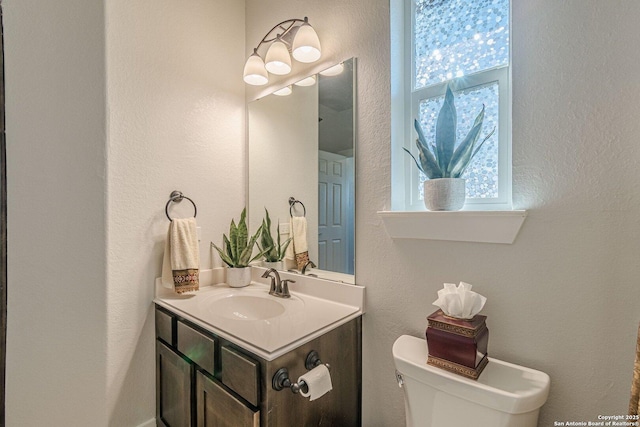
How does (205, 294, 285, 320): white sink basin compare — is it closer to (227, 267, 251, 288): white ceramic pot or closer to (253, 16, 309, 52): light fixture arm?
(227, 267, 251, 288): white ceramic pot

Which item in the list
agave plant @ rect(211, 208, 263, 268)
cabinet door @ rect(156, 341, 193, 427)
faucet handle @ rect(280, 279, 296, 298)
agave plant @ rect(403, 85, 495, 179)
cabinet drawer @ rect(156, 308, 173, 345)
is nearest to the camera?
agave plant @ rect(403, 85, 495, 179)

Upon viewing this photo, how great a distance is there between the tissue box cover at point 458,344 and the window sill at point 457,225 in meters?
0.27

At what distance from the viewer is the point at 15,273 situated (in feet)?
4.12

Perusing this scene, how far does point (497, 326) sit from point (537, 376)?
0.54 ft

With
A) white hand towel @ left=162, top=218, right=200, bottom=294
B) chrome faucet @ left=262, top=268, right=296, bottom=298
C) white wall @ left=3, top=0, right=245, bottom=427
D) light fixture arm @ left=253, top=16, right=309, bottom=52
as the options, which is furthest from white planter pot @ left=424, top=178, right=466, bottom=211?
white wall @ left=3, top=0, right=245, bottom=427

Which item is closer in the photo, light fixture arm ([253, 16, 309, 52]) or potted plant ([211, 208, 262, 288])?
light fixture arm ([253, 16, 309, 52])

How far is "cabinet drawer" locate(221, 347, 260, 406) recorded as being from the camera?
2.95ft

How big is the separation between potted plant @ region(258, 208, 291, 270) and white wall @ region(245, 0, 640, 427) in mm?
815

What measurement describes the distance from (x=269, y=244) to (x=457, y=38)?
1.34m

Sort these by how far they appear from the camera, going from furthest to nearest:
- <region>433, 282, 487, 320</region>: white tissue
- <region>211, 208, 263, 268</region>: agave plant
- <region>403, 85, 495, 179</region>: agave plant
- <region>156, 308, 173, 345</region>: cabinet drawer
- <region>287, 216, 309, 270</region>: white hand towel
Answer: <region>211, 208, 263, 268</region>: agave plant < <region>287, 216, 309, 270</region>: white hand towel < <region>156, 308, 173, 345</region>: cabinet drawer < <region>403, 85, 495, 179</region>: agave plant < <region>433, 282, 487, 320</region>: white tissue

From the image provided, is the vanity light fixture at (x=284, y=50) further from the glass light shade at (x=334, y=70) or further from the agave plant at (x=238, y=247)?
the agave plant at (x=238, y=247)

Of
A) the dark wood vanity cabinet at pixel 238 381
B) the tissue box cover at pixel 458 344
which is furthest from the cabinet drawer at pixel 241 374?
the tissue box cover at pixel 458 344

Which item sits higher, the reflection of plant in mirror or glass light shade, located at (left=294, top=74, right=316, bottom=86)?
glass light shade, located at (left=294, top=74, right=316, bottom=86)

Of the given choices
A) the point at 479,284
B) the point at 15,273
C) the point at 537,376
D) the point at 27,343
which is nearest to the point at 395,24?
the point at 479,284
